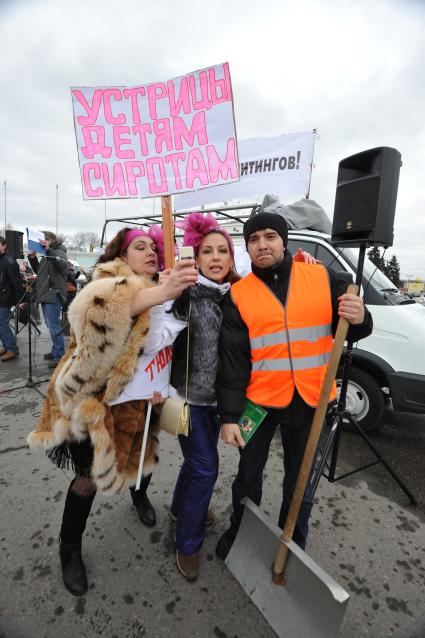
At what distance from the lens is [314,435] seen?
1523mm

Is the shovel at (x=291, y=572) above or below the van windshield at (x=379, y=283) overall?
below

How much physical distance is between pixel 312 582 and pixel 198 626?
631mm

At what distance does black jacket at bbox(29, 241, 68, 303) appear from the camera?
5.26 meters

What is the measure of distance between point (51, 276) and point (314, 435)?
5.09 meters

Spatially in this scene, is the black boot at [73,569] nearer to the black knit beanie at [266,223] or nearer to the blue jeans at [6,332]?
the black knit beanie at [266,223]

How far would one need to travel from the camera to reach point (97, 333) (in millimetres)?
1389

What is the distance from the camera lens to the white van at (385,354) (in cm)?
310

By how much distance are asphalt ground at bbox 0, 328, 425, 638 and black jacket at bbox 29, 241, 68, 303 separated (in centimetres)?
291

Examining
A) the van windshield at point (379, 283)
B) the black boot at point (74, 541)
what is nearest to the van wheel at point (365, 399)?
the van windshield at point (379, 283)

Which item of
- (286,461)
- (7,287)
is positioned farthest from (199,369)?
(7,287)

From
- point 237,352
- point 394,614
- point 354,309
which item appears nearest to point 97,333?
point 237,352

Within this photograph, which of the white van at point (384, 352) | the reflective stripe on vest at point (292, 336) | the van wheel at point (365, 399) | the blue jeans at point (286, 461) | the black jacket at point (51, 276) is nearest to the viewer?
the reflective stripe on vest at point (292, 336)

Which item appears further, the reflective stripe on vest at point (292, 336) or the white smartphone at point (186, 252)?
the reflective stripe on vest at point (292, 336)

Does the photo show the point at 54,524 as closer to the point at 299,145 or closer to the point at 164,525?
the point at 164,525
